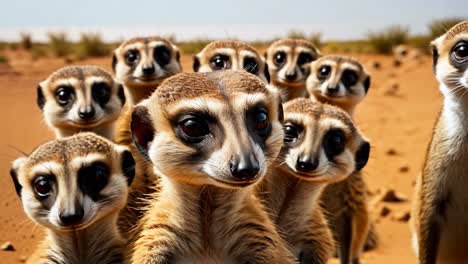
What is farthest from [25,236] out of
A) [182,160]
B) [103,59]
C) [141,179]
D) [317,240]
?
[103,59]

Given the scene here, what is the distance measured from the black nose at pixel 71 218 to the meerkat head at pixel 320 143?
4.51 ft

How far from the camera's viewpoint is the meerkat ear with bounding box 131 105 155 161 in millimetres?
3054

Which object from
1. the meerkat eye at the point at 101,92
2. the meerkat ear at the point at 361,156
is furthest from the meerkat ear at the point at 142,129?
the meerkat eye at the point at 101,92

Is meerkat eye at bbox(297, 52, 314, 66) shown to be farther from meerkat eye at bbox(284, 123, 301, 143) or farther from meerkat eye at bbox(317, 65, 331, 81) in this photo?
meerkat eye at bbox(284, 123, 301, 143)

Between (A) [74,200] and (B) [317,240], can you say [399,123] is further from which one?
(A) [74,200]

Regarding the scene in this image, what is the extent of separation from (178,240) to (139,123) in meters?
0.60

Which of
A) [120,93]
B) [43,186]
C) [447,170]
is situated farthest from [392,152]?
[43,186]

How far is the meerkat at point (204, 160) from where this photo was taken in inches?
109

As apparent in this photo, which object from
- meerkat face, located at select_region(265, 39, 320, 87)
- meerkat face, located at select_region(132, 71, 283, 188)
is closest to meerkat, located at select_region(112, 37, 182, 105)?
meerkat face, located at select_region(265, 39, 320, 87)

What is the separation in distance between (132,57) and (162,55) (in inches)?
13.1

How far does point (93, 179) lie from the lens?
3607 millimetres

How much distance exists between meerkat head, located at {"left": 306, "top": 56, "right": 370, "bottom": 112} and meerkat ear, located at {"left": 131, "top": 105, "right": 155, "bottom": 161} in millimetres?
3822

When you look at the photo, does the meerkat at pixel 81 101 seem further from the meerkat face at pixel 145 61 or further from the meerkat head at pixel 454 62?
the meerkat head at pixel 454 62

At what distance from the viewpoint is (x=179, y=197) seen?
3061 millimetres
